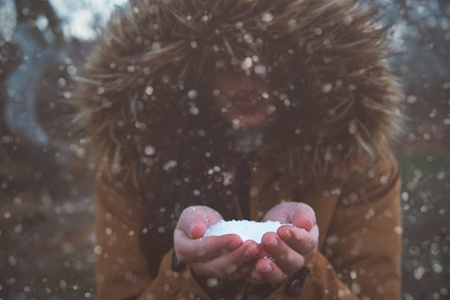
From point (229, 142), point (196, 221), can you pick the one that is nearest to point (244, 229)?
point (196, 221)

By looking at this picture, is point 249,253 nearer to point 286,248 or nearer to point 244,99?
point 286,248

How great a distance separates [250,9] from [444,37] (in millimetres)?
1626

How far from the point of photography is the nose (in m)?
0.82

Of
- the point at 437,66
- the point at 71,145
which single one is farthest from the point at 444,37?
the point at 71,145

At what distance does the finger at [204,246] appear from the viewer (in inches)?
18.7

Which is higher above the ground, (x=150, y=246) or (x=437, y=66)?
(x=150, y=246)

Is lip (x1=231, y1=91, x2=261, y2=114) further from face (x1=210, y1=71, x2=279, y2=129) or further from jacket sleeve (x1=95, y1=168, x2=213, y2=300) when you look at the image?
jacket sleeve (x1=95, y1=168, x2=213, y2=300)

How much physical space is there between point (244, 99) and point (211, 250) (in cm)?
44

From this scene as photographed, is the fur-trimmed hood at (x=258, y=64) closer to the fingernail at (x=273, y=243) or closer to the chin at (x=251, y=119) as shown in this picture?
the chin at (x=251, y=119)

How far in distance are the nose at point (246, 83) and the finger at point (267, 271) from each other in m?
0.44

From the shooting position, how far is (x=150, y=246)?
2.93 feet

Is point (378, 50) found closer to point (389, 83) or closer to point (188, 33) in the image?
point (389, 83)

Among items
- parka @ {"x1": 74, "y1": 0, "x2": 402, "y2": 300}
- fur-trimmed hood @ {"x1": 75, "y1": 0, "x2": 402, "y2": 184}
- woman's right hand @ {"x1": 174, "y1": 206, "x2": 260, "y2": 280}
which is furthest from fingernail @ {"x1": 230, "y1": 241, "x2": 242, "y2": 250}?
fur-trimmed hood @ {"x1": 75, "y1": 0, "x2": 402, "y2": 184}

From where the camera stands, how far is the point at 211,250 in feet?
1.66
